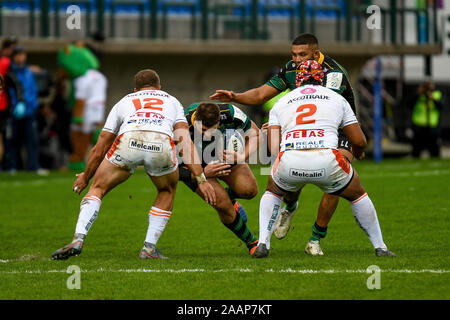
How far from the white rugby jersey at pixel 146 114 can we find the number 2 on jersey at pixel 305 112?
3.94ft


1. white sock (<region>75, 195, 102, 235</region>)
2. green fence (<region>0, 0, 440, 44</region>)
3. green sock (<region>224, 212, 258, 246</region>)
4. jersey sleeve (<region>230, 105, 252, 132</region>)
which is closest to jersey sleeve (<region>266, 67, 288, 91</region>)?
jersey sleeve (<region>230, 105, 252, 132</region>)

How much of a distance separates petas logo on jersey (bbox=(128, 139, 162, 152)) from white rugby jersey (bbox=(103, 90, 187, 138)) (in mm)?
120

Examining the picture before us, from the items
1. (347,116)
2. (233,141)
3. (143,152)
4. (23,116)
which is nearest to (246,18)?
(23,116)

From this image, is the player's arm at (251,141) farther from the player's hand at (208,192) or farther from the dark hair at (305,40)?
the dark hair at (305,40)

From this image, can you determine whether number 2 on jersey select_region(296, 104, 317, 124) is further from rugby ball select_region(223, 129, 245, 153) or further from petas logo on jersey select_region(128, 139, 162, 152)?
rugby ball select_region(223, 129, 245, 153)

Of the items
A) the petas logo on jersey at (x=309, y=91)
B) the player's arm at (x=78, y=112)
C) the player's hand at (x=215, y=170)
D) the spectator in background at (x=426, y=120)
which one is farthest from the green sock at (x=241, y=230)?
the spectator in background at (x=426, y=120)

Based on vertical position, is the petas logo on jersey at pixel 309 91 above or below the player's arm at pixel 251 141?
above

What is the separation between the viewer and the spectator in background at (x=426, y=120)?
77.3 feet

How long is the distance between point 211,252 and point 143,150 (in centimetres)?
140

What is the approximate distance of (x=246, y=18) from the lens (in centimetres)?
2323

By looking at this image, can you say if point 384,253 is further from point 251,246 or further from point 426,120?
point 426,120

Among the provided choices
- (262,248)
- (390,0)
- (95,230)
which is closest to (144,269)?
(262,248)

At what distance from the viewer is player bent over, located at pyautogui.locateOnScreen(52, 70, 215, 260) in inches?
339
